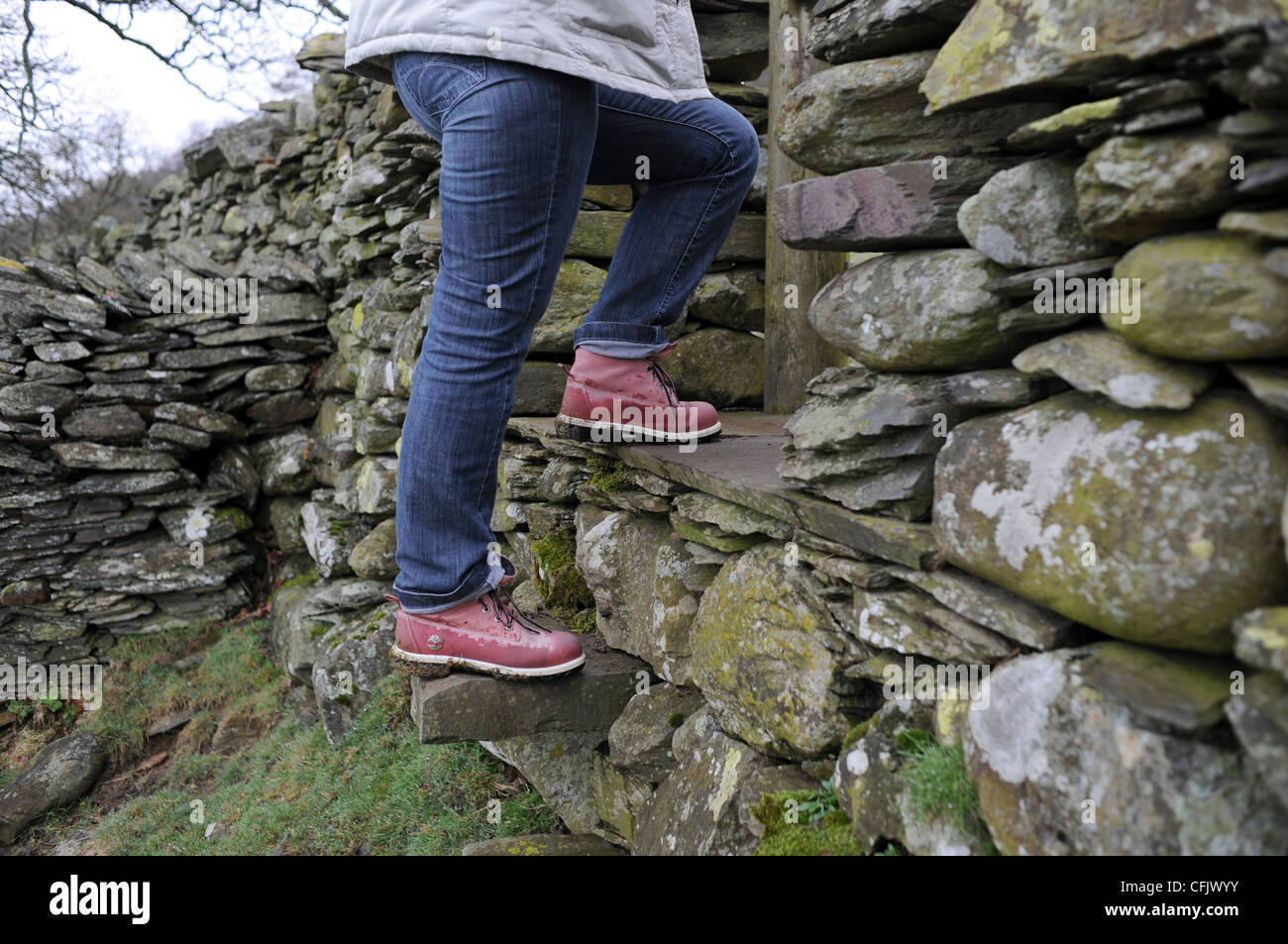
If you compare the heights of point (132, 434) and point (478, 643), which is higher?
point (132, 434)

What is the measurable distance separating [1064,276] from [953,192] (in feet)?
1.17

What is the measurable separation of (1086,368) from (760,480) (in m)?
0.92

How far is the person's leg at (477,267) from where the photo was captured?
2000 mm

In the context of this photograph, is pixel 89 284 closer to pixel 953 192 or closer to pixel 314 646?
pixel 314 646

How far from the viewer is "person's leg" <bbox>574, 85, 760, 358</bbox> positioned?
2.49 metres

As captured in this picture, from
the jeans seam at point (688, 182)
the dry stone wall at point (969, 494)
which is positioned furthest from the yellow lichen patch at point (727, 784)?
the jeans seam at point (688, 182)

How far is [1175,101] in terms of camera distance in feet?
4.26

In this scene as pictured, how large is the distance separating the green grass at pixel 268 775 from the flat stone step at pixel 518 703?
79 cm

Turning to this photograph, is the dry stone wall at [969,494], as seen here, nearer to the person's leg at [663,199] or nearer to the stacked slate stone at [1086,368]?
the stacked slate stone at [1086,368]

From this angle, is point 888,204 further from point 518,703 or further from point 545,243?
point 518,703

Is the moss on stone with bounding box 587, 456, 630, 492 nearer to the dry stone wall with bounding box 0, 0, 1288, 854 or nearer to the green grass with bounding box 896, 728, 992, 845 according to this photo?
the dry stone wall with bounding box 0, 0, 1288, 854

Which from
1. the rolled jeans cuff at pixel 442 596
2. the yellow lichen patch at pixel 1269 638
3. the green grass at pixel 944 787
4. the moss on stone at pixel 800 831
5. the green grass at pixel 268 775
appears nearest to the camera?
the yellow lichen patch at pixel 1269 638

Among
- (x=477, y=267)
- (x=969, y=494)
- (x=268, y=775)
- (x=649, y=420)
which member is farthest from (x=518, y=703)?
(x=268, y=775)

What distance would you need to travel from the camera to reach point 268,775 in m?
4.77
